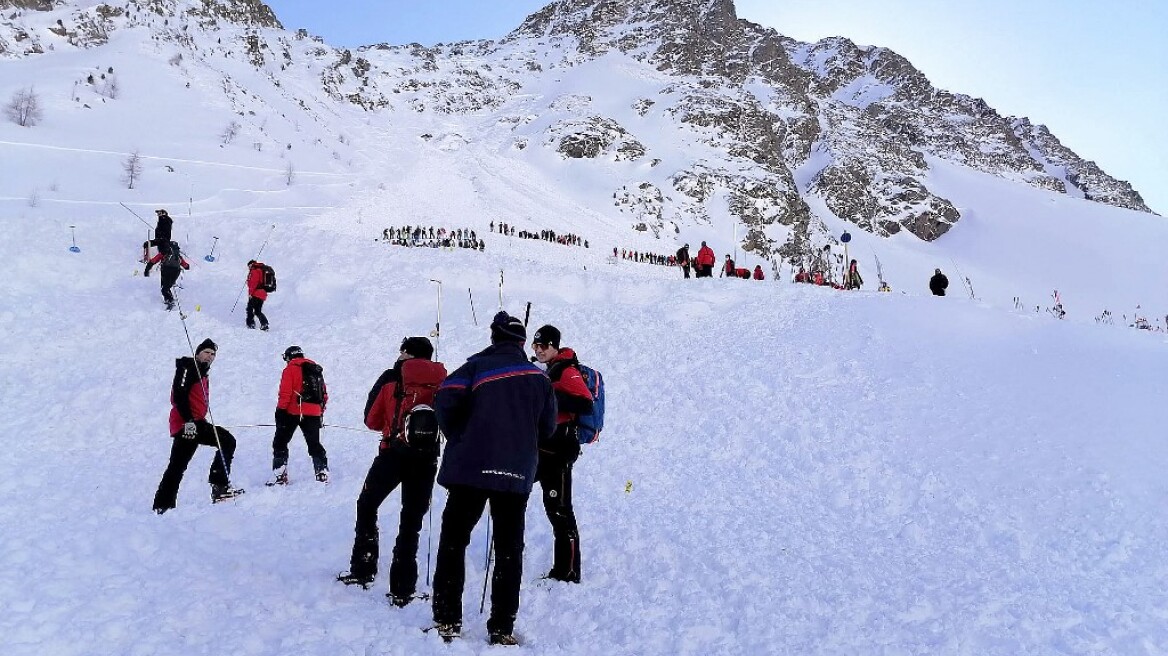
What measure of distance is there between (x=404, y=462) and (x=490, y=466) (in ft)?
4.04

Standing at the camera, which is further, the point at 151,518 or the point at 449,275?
the point at 449,275

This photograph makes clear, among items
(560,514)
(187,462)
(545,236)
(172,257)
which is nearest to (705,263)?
(172,257)

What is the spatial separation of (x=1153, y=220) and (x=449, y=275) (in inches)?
4152

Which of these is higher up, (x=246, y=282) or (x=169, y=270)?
(x=169, y=270)

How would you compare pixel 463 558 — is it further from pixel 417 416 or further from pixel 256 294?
pixel 256 294

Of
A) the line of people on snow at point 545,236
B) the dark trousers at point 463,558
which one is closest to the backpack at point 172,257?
the dark trousers at point 463,558

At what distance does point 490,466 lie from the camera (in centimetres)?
420

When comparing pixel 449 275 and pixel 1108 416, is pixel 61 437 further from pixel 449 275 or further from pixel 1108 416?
pixel 1108 416

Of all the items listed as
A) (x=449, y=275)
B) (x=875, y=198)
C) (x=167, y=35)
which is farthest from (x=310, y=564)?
(x=875, y=198)

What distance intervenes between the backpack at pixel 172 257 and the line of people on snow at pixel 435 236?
1348cm

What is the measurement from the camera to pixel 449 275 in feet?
60.2

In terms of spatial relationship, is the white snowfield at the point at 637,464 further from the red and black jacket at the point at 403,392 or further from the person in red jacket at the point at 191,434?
the red and black jacket at the point at 403,392

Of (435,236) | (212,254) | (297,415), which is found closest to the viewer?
(297,415)

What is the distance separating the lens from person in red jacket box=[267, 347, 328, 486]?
796cm
